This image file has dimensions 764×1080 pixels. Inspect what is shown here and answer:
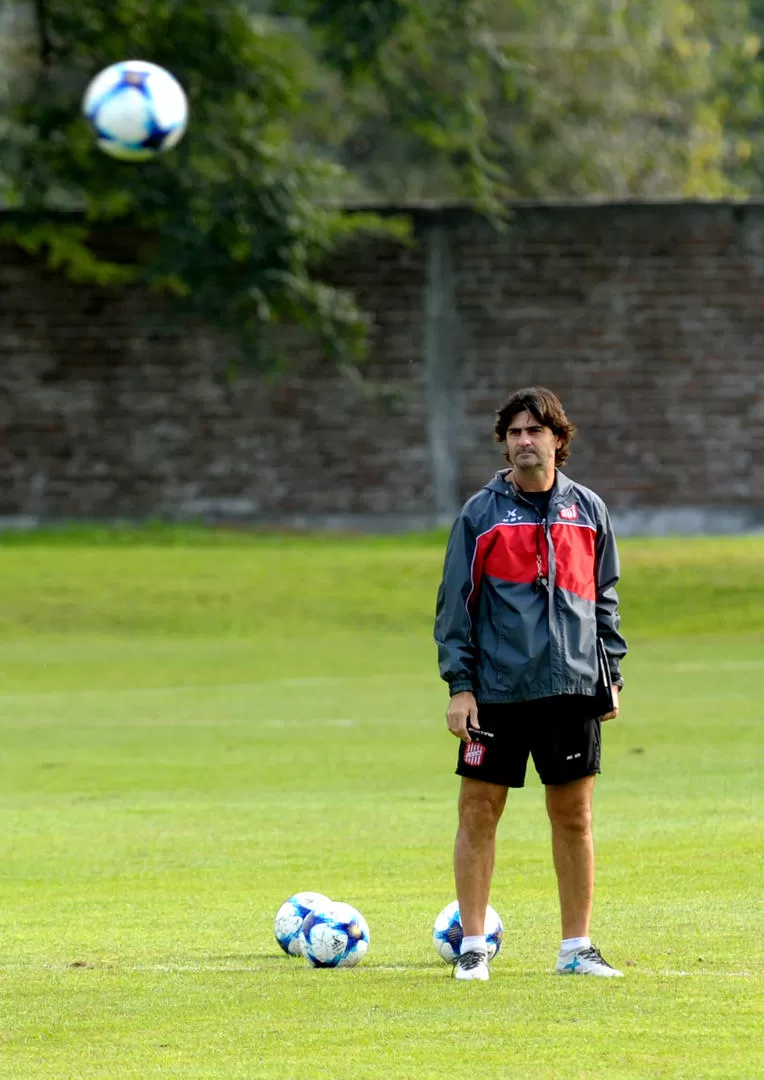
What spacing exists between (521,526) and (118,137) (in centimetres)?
1453

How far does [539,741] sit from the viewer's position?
702cm

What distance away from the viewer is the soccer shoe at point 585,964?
6.90 meters

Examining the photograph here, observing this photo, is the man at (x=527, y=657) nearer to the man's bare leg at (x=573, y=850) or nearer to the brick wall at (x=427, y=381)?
the man's bare leg at (x=573, y=850)

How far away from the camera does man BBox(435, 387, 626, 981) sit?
695 centimetres

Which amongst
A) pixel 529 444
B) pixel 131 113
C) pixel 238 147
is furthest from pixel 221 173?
pixel 529 444

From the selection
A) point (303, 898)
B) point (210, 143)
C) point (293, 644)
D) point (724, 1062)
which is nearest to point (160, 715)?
point (293, 644)

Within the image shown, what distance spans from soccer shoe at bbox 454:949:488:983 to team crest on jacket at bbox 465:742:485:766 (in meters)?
0.62

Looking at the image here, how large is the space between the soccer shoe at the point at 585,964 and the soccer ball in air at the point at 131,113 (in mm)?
14963

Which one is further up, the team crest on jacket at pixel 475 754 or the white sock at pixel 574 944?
the team crest on jacket at pixel 475 754

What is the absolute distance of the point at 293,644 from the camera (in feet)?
75.7

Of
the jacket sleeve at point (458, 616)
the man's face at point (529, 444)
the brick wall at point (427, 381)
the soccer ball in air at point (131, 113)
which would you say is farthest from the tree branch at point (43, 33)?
the jacket sleeve at point (458, 616)

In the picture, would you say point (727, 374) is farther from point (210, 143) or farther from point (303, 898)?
point (303, 898)

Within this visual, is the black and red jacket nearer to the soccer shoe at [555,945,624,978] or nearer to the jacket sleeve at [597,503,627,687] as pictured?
the jacket sleeve at [597,503,627,687]

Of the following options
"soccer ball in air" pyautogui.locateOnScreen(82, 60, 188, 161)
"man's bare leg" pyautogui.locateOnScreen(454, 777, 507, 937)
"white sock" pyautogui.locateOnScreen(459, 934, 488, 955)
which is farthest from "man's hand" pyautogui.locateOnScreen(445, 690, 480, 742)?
"soccer ball in air" pyautogui.locateOnScreen(82, 60, 188, 161)
